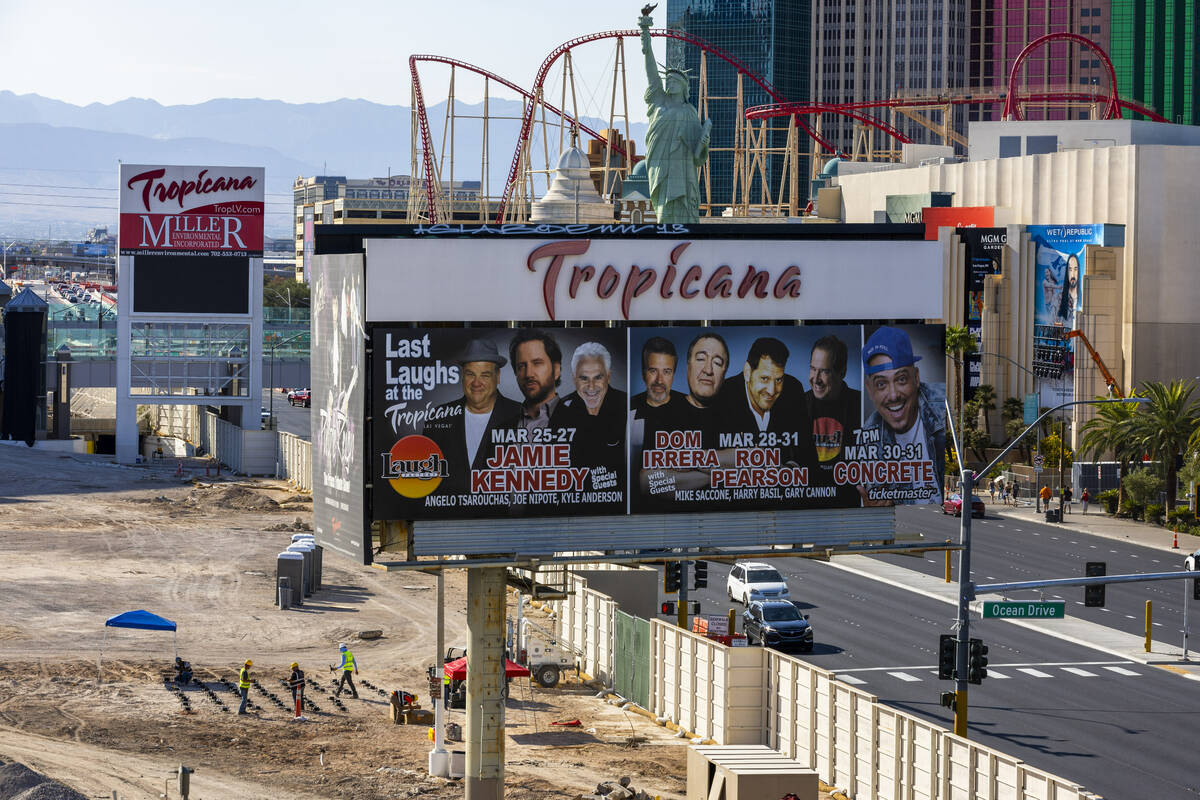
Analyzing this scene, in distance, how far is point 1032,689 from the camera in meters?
45.1

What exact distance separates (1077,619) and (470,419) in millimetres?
32919

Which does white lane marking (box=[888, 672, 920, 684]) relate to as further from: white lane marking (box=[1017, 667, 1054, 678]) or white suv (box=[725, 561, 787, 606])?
white suv (box=[725, 561, 787, 606])

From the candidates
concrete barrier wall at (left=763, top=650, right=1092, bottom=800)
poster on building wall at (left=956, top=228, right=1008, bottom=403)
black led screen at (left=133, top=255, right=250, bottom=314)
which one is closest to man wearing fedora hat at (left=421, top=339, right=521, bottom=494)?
concrete barrier wall at (left=763, top=650, right=1092, bottom=800)

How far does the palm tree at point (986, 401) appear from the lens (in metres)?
109

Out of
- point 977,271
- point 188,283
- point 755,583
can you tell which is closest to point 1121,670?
point 755,583

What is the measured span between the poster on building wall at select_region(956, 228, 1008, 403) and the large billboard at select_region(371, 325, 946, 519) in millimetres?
78129

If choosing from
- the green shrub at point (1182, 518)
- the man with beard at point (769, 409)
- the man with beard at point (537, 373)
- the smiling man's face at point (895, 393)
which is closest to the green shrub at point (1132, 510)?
the green shrub at point (1182, 518)

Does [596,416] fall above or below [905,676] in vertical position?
above

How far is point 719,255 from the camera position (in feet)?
107

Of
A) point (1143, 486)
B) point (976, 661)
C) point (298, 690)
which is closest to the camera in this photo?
point (976, 661)

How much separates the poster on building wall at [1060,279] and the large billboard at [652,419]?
7327cm

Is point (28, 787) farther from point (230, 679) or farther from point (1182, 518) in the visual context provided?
point (1182, 518)

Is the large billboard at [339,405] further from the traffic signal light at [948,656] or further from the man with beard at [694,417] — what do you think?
the traffic signal light at [948,656]

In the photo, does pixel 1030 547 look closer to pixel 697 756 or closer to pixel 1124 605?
pixel 1124 605
